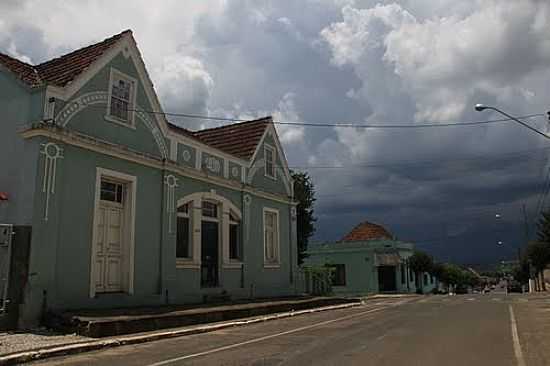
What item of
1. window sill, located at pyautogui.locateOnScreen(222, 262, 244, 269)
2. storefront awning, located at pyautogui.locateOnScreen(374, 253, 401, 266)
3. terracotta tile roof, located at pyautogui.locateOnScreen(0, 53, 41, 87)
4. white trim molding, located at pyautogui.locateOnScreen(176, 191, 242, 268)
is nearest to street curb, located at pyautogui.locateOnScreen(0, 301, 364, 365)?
white trim molding, located at pyautogui.locateOnScreen(176, 191, 242, 268)

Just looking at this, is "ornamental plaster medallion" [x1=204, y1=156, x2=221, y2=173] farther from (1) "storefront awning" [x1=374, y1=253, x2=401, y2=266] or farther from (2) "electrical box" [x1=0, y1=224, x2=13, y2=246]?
(1) "storefront awning" [x1=374, y1=253, x2=401, y2=266]

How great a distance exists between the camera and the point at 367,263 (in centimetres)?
5084

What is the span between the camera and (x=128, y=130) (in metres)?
16.4

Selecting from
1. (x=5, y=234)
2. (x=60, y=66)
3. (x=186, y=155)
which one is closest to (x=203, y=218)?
(x=186, y=155)

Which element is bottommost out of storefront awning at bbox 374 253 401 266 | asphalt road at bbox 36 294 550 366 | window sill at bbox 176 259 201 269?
asphalt road at bbox 36 294 550 366

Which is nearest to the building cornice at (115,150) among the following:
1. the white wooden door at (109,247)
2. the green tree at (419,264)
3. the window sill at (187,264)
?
the white wooden door at (109,247)

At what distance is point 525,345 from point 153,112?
1236 centimetres

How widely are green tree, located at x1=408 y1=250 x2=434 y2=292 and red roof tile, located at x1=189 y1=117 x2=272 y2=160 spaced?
33.4 m

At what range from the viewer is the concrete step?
11938mm

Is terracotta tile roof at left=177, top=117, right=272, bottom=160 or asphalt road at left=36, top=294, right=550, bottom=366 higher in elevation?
terracotta tile roof at left=177, top=117, right=272, bottom=160

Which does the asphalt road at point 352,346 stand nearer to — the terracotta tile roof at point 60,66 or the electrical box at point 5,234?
the electrical box at point 5,234

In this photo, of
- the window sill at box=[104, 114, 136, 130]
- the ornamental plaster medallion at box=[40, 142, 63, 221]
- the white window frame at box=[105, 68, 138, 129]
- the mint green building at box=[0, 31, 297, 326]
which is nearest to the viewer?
the ornamental plaster medallion at box=[40, 142, 63, 221]

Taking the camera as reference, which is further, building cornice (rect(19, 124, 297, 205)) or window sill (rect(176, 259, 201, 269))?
window sill (rect(176, 259, 201, 269))

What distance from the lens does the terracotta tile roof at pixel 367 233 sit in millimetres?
56125
